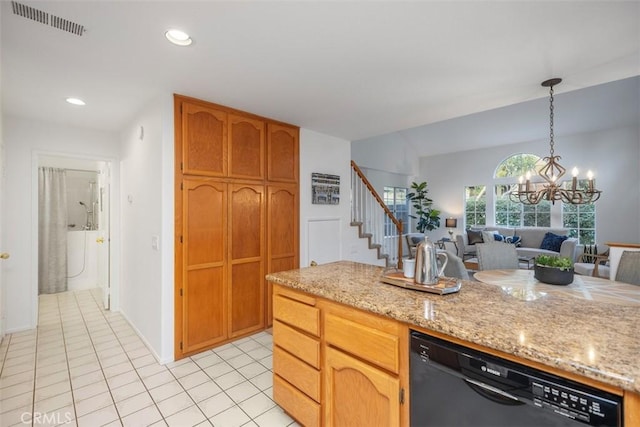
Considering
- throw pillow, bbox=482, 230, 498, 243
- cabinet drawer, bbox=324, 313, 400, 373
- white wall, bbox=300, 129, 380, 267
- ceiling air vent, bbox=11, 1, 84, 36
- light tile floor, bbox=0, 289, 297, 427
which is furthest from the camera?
throw pillow, bbox=482, 230, 498, 243

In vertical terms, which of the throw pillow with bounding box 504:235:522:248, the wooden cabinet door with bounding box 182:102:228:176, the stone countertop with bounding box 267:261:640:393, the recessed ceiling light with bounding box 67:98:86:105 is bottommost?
the throw pillow with bounding box 504:235:522:248

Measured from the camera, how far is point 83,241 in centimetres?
511

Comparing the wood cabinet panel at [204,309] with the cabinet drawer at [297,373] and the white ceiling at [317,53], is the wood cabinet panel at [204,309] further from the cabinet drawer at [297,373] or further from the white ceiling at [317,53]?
the white ceiling at [317,53]

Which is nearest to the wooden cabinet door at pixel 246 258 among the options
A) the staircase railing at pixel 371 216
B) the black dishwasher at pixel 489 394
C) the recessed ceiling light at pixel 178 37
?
the recessed ceiling light at pixel 178 37

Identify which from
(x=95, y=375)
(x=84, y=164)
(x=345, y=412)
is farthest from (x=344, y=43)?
(x=84, y=164)

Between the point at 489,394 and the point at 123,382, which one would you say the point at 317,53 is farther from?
the point at 123,382

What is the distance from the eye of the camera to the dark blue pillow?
6.12 m

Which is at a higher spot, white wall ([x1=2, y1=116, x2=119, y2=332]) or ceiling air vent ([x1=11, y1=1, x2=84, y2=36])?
ceiling air vent ([x1=11, y1=1, x2=84, y2=36])

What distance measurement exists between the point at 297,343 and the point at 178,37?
207 cm

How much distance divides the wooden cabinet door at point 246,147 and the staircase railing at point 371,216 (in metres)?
1.81

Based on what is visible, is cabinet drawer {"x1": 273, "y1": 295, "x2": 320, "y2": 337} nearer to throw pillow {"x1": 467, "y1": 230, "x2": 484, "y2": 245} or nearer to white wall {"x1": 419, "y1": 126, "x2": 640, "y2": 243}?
throw pillow {"x1": 467, "y1": 230, "x2": 484, "y2": 245}

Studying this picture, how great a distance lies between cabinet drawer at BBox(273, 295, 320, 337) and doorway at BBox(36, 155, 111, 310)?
11.9 ft

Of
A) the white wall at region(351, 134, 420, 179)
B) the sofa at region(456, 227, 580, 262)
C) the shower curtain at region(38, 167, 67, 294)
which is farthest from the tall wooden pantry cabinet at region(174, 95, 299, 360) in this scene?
the sofa at region(456, 227, 580, 262)

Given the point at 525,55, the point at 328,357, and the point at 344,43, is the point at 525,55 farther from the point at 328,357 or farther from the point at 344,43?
the point at 328,357
